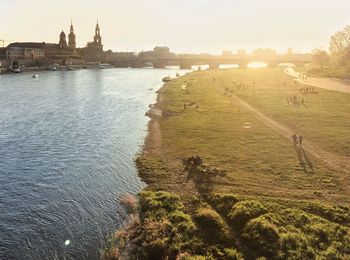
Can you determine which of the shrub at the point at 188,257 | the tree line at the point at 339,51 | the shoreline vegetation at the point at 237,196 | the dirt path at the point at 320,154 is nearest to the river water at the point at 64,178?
the shoreline vegetation at the point at 237,196

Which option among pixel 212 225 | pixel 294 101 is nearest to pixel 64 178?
pixel 212 225

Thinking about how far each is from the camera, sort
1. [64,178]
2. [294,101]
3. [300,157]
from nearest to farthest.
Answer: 1. [64,178]
2. [300,157]
3. [294,101]

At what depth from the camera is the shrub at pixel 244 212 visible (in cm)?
2311

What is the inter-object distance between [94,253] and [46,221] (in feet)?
17.5

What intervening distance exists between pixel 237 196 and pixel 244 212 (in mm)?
2764

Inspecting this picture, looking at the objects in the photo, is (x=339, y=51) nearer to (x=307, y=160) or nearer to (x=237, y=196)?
(x=307, y=160)

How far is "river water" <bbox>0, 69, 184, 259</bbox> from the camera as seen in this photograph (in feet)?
74.1

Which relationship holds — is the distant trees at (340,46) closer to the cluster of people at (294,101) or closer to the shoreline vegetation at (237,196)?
the cluster of people at (294,101)

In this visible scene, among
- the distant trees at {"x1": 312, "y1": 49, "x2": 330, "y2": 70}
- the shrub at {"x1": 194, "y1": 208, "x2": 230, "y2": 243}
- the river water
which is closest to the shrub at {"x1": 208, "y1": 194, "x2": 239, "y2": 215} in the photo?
the shrub at {"x1": 194, "y1": 208, "x2": 230, "y2": 243}

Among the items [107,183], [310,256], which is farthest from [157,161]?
[310,256]

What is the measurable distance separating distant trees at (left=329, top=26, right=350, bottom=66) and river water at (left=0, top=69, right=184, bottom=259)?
93.3 m

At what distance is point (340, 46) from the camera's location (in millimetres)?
145250

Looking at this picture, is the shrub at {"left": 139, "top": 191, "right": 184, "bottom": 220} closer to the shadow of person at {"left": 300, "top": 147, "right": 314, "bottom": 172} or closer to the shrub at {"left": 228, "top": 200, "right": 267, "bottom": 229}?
the shrub at {"left": 228, "top": 200, "right": 267, "bottom": 229}

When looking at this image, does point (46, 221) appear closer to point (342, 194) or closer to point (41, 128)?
point (342, 194)
